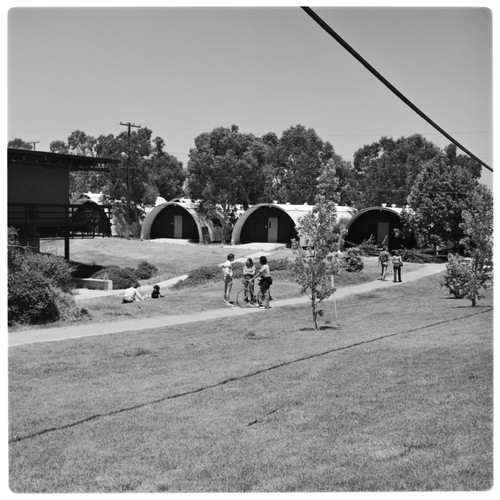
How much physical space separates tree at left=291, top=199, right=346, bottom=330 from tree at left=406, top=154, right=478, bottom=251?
82.2 feet

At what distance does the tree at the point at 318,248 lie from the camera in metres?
16.6

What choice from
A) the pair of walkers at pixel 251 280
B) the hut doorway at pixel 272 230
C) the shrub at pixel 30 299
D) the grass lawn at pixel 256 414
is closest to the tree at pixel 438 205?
the hut doorway at pixel 272 230

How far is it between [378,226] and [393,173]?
1790 cm

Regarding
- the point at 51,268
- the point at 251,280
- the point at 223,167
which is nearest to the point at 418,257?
the point at 223,167

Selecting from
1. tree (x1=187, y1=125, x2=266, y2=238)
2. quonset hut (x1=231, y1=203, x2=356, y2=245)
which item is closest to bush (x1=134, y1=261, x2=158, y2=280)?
quonset hut (x1=231, y1=203, x2=356, y2=245)

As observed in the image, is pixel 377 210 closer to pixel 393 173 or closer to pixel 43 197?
pixel 393 173

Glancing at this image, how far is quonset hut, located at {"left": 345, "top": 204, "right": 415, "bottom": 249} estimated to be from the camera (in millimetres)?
46156

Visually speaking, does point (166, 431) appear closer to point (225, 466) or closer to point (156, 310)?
point (225, 466)

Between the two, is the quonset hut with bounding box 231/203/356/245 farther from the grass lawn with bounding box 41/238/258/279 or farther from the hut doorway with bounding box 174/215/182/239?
the grass lawn with bounding box 41/238/258/279

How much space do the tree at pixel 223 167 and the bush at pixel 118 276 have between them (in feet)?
77.0

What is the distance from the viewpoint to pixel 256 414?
30.2ft

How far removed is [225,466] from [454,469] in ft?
6.93

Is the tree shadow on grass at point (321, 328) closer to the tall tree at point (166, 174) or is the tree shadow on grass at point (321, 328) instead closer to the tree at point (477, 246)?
the tree at point (477, 246)

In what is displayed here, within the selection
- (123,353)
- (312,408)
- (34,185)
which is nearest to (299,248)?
(123,353)
